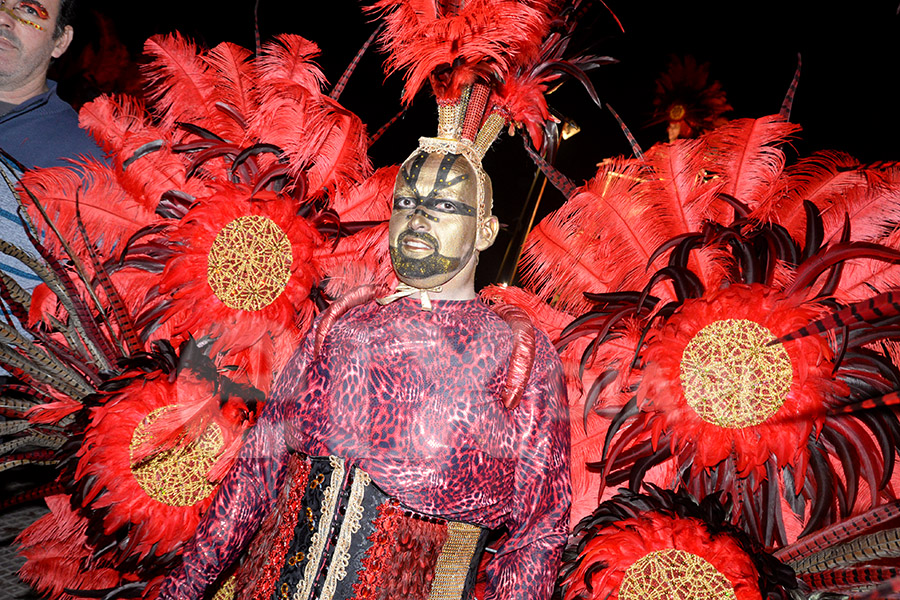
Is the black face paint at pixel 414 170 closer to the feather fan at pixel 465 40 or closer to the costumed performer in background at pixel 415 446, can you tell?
the costumed performer in background at pixel 415 446

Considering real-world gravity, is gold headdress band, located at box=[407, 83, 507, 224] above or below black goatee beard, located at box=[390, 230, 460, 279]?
above

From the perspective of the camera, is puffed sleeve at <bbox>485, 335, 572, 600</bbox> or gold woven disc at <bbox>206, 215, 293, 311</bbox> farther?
gold woven disc at <bbox>206, 215, 293, 311</bbox>

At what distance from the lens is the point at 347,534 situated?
1.28 meters

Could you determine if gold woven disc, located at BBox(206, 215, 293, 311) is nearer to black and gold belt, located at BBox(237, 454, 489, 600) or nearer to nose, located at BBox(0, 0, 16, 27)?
black and gold belt, located at BBox(237, 454, 489, 600)

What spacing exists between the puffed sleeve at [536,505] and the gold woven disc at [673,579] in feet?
0.55

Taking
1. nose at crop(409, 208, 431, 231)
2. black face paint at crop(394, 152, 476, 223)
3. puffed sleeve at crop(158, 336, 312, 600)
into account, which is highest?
black face paint at crop(394, 152, 476, 223)

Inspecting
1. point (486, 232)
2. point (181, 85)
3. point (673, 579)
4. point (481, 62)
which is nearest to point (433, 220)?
point (486, 232)

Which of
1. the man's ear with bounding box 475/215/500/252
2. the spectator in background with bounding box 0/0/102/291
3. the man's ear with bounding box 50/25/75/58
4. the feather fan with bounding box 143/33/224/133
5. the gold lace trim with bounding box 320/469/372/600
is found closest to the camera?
the gold lace trim with bounding box 320/469/372/600

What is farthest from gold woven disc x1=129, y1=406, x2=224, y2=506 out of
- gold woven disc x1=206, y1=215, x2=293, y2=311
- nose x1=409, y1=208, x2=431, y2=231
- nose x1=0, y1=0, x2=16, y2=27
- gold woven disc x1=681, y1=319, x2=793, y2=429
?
nose x1=0, y1=0, x2=16, y2=27

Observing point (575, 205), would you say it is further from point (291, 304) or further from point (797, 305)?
point (291, 304)

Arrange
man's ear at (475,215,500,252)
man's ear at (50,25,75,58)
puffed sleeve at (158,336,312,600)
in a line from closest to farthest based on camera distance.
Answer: puffed sleeve at (158,336,312,600), man's ear at (475,215,500,252), man's ear at (50,25,75,58)

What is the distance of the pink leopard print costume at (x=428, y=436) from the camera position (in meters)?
1.30

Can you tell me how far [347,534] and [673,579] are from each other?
68 centimetres

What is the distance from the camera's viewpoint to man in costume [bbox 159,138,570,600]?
4.23 ft
